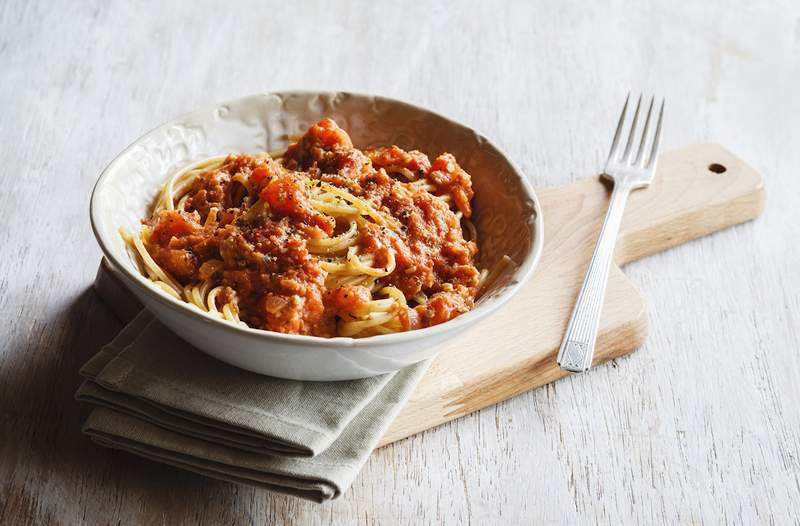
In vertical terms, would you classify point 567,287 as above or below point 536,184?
above

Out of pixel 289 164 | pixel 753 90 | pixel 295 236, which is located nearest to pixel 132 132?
pixel 289 164

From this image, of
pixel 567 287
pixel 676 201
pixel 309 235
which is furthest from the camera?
pixel 676 201

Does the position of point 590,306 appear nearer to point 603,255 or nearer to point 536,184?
point 603,255

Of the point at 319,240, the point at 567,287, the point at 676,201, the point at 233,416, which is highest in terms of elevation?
the point at 319,240

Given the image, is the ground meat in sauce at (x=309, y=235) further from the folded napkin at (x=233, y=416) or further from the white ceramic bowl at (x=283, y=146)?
the folded napkin at (x=233, y=416)

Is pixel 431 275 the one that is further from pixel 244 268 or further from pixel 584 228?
pixel 584 228

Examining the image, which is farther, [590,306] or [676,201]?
[676,201]

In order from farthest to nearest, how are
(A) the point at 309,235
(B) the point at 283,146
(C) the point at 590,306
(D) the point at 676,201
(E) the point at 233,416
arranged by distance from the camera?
(D) the point at 676,201 → (B) the point at 283,146 → (C) the point at 590,306 → (A) the point at 309,235 → (E) the point at 233,416

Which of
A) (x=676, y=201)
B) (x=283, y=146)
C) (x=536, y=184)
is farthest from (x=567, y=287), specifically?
(x=283, y=146)

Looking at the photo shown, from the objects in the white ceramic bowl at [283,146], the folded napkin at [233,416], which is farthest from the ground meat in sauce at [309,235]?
the folded napkin at [233,416]
